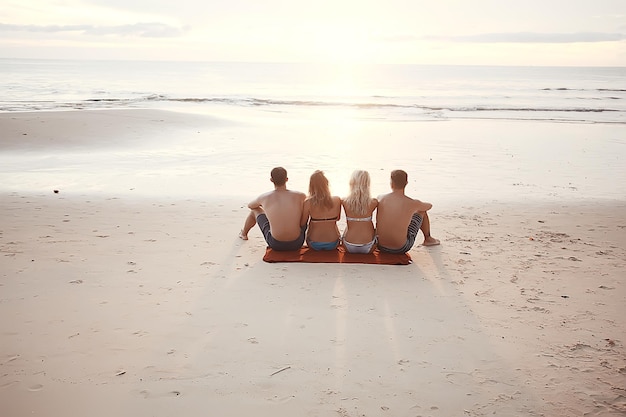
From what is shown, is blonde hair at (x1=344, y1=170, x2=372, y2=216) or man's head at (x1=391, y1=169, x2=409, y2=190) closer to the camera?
blonde hair at (x1=344, y1=170, x2=372, y2=216)

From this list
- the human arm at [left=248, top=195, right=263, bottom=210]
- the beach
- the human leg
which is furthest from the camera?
the human leg

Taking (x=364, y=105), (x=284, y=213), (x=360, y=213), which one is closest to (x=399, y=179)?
(x=360, y=213)

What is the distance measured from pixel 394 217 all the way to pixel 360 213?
0.40m

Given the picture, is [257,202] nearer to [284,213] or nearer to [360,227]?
[284,213]

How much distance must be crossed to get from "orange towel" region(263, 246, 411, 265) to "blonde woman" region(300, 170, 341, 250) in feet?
0.41

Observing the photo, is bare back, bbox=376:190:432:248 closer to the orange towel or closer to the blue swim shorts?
the blue swim shorts

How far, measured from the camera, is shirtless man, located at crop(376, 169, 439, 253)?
6.13 metres

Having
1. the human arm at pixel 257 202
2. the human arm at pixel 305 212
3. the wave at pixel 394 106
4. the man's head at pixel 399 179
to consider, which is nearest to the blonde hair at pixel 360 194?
the man's head at pixel 399 179

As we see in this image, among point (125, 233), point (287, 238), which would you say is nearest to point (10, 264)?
point (125, 233)

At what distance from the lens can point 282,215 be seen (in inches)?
243

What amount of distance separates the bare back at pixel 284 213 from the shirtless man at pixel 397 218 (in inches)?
38.3

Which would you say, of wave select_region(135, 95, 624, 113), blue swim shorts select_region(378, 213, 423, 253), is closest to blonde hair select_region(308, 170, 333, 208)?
blue swim shorts select_region(378, 213, 423, 253)

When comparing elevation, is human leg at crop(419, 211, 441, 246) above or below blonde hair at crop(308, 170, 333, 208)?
below

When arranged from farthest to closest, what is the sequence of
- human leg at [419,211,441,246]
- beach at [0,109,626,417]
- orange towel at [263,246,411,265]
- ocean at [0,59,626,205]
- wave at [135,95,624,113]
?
wave at [135,95,624,113] < ocean at [0,59,626,205] < human leg at [419,211,441,246] < orange towel at [263,246,411,265] < beach at [0,109,626,417]
